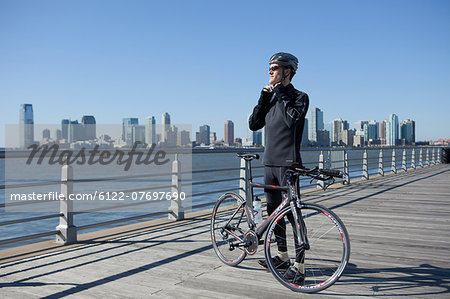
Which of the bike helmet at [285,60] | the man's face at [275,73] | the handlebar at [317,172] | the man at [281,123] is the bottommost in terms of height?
the handlebar at [317,172]

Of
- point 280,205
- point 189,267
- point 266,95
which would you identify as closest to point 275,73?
point 266,95

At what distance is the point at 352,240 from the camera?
526 cm

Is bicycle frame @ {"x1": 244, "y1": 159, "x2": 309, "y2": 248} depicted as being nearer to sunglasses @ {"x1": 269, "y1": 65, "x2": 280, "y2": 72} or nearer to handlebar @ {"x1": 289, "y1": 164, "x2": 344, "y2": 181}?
handlebar @ {"x1": 289, "y1": 164, "x2": 344, "y2": 181}

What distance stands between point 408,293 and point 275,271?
1.02 meters

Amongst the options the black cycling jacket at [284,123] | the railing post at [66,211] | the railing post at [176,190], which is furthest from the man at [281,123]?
the railing post at [176,190]

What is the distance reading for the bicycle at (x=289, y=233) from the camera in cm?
322

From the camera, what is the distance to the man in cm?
345

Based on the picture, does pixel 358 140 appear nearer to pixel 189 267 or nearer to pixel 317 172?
pixel 189 267

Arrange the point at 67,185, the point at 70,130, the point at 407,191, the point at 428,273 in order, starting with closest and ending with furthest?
the point at 428,273
the point at 67,185
the point at 407,191
the point at 70,130

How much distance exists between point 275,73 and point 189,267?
6.25 ft

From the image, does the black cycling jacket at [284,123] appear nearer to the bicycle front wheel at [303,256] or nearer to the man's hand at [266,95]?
the man's hand at [266,95]

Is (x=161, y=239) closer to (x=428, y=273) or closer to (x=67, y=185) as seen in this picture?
(x=67, y=185)

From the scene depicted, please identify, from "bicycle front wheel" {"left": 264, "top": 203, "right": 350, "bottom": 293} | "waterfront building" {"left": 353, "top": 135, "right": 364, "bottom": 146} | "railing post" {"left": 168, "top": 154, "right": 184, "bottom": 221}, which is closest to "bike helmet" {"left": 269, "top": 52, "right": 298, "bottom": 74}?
"bicycle front wheel" {"left": 264, "top": 203, "right": 350, "bottom": 293}

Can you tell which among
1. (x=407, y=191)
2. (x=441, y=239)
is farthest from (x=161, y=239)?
(x=407, y=191)
